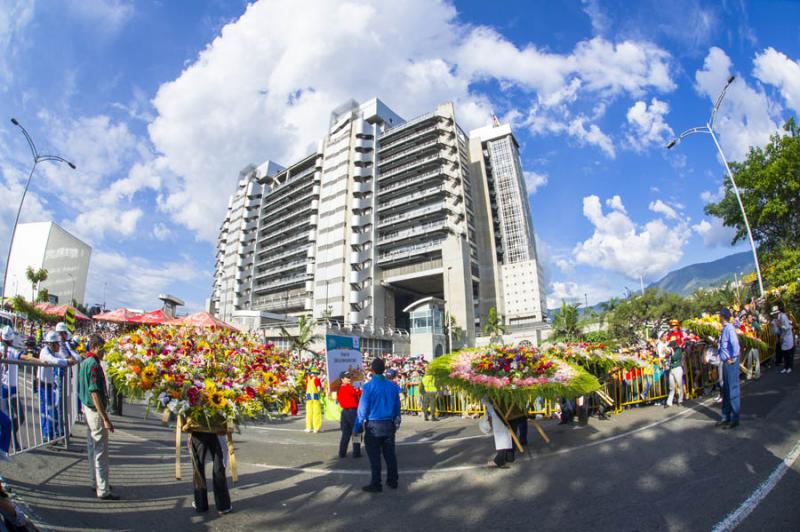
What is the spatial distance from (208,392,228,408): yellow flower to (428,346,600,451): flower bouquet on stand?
3.60m

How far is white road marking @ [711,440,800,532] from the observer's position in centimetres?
357

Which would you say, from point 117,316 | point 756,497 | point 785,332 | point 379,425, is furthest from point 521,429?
point 117,316

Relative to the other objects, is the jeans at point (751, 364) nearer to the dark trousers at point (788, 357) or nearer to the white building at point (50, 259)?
the dark trousers at point (788, 357)

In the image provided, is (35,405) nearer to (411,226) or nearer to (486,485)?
(486,485)

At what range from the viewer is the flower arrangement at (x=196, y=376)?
15.1 ft

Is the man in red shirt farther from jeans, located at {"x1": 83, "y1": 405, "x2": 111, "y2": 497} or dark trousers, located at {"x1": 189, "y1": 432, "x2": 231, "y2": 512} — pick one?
jeans, located at {"x1": 83, "y1": 405, "x2": 111, "y2": 497}

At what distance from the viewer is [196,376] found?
4.75 m

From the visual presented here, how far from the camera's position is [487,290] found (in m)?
64.1

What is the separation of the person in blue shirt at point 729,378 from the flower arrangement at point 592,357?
222cm

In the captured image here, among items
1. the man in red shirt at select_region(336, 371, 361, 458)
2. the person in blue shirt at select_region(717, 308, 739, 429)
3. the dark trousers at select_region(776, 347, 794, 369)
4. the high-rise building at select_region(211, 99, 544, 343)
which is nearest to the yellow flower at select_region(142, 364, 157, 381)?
the man in red shirt at select_region(336, 371, 361, 458)

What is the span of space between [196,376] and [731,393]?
842 cm

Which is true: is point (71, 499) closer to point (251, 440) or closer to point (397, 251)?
point (251, 440)

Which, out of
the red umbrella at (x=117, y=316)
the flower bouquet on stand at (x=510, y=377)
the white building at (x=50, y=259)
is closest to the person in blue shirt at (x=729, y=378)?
the flower bouquet on stand at (x=510, y=377)

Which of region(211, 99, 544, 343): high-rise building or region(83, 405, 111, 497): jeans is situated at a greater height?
region(211, 99, 544, 343): high-rise building
